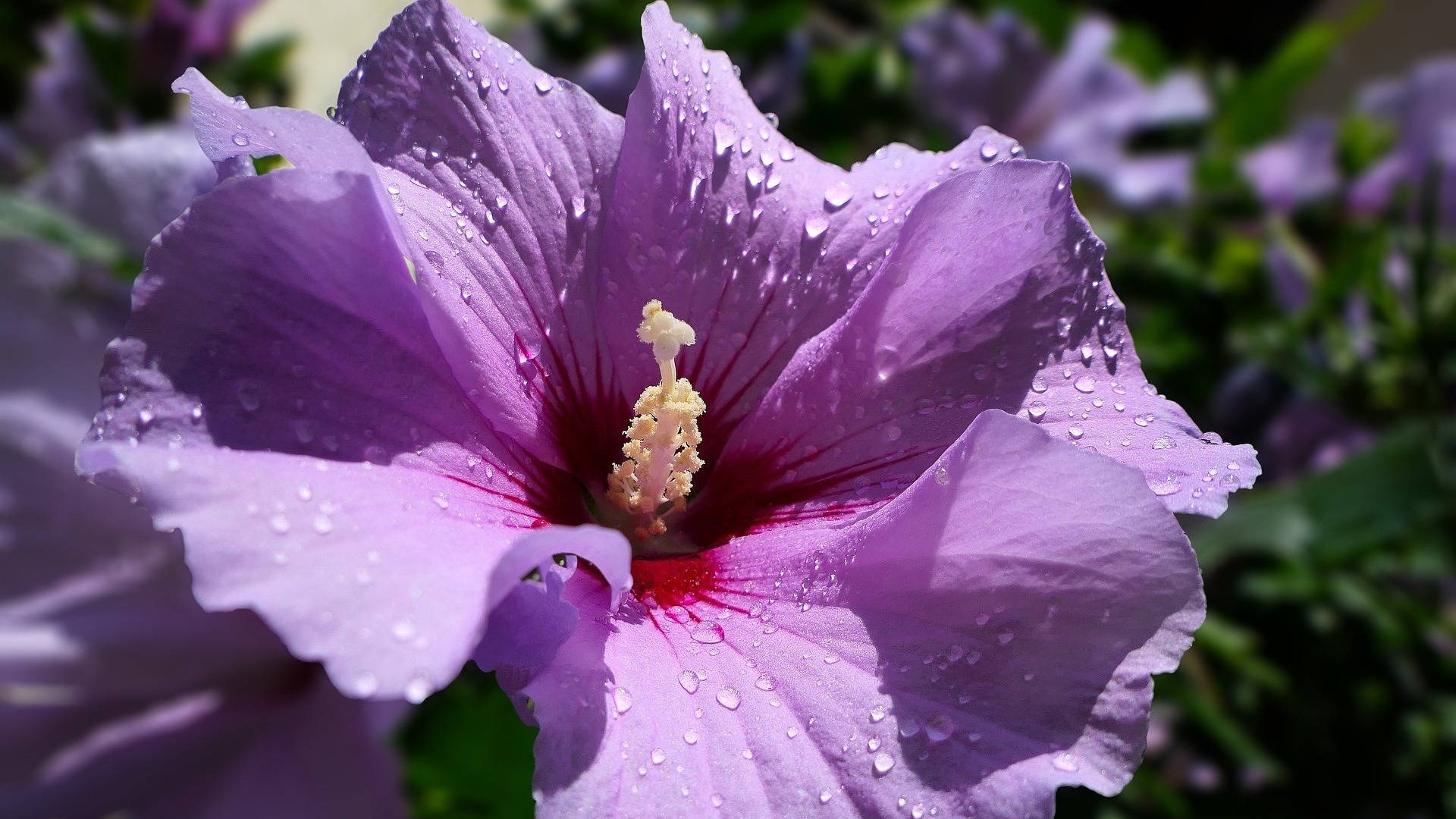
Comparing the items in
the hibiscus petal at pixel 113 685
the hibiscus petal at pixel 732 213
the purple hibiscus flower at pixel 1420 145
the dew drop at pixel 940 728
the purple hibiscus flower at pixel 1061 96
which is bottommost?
the hibiscus petal at pixel 113 685

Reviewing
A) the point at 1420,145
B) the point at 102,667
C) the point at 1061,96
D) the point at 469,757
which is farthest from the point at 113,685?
the point at 1420,145

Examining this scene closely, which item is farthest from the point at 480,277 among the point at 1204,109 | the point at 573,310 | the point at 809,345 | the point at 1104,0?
the point at 1104,0

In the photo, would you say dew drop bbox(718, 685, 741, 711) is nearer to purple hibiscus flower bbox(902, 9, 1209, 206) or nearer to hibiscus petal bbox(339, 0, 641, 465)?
hibiscus petal bbox(339, 0, 641, 465)

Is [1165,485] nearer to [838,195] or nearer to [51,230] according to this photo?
[838,195]

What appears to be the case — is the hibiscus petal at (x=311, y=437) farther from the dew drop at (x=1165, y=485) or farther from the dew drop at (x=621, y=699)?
the dew drop at (x=1165, y=485)

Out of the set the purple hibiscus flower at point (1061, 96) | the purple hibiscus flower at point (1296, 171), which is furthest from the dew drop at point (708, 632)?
the purple hibiscus flower at point (1296, 171)

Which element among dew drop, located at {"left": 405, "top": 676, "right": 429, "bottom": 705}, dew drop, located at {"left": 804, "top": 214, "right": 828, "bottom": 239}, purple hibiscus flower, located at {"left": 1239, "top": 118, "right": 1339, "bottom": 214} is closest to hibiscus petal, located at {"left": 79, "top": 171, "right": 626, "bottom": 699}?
dew drop, located at {"left": 405, "top": 676, "right": 429, "bottom": 705}
